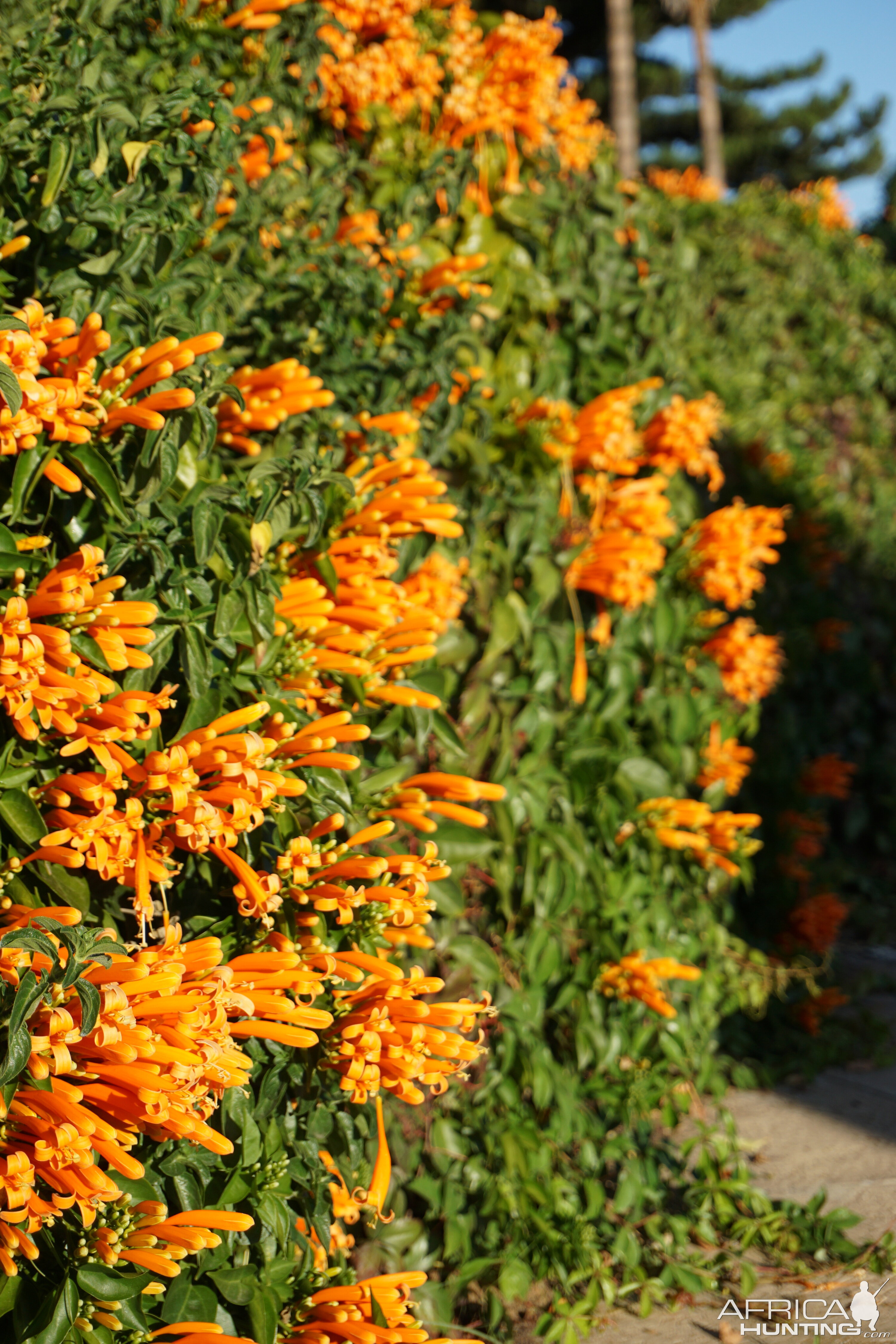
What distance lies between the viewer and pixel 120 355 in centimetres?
176

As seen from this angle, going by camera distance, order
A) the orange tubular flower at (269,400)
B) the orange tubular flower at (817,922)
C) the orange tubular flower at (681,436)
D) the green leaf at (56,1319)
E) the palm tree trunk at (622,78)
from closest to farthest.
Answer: the green leaf at (56,1319) → the orange tubular flower at (269,400) → the orange tubular flower at (681,436) → the orange tubular flower at (817,922) → the palm tree trunk at (622,78)

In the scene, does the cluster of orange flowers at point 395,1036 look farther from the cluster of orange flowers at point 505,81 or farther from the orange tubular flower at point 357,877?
the cluster of orange flowers at point 505,81

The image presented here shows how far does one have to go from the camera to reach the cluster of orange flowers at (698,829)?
286 centimetres

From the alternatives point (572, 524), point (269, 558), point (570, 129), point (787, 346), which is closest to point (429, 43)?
point (570, 129)

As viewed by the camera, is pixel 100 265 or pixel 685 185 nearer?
pixel 100 265

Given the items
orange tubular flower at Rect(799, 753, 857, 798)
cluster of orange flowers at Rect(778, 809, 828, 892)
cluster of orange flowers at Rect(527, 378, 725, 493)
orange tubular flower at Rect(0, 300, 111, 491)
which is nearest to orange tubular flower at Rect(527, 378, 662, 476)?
cluster of orange flowers at Rect(527, 378, 725, 493)

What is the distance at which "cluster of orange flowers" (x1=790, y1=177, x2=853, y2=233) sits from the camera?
7414 millimetres

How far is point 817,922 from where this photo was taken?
426 centimetres

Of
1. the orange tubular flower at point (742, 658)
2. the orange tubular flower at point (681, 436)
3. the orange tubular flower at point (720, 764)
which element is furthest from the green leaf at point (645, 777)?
the orange tubular flower at point (681, 436)

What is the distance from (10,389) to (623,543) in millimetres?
1683

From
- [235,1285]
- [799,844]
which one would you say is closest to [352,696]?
[235,1285]

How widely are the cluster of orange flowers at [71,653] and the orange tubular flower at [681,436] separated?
1.97m

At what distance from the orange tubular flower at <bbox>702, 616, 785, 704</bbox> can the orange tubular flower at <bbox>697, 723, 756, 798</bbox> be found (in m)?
0.15

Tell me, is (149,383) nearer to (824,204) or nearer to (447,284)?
(447,284)
